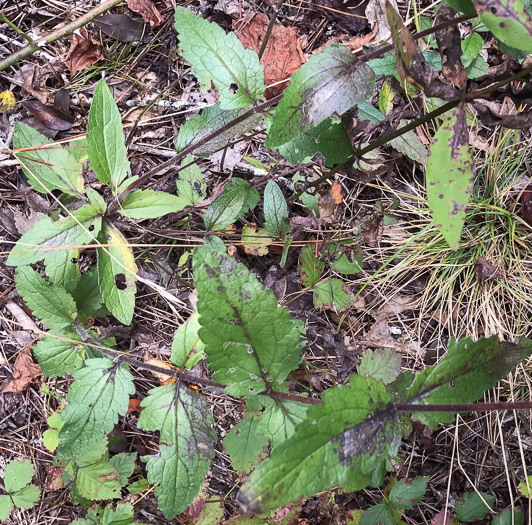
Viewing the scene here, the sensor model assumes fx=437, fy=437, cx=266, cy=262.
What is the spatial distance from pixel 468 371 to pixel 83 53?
104 inches

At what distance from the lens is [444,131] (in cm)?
123

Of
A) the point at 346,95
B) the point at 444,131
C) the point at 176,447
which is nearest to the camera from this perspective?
the point at 444,131

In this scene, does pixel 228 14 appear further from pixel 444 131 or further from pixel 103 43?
pixel 444 131

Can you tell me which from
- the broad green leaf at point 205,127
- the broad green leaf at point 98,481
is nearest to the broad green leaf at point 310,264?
the broad green leaf at point 205,127

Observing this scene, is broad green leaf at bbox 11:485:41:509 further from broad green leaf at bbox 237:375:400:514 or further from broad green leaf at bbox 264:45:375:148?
broad green leaf at bbox 264:45:375:148

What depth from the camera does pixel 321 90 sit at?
1.36m

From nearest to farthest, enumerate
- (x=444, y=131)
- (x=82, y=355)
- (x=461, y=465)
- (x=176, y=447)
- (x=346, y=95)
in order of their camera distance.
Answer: (x=444, y=131) < (x=346, y=95) < (x=176, y=447) < (x=82, y=355) < (x=461, y=465)

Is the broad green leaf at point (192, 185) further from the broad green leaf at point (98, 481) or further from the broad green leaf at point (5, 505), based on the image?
the broad green leaf at point (5, 505)

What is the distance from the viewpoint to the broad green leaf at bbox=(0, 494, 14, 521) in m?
2.40

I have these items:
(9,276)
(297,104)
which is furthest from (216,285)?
(9,276)

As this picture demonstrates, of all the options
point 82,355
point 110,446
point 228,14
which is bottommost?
point 110,446

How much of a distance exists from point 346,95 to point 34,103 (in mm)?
2044

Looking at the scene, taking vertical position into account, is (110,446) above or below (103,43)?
below

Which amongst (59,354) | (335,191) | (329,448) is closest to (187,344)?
(59,354)
